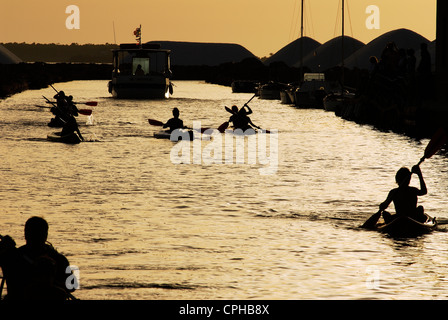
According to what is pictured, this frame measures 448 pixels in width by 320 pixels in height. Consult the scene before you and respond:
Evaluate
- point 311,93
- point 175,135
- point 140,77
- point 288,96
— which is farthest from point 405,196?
point 288,96

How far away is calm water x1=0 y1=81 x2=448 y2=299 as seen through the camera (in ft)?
38.0

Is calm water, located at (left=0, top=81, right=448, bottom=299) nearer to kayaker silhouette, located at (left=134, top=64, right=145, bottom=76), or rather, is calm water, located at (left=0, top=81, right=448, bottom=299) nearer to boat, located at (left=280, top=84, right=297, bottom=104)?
kayaker silhouette, located at (left=134, top=64, right=145, bottom=76)

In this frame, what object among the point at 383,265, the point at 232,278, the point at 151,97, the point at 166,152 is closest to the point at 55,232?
the point at 232,278

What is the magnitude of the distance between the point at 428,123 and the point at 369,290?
27.1 meters

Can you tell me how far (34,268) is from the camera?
783 cm

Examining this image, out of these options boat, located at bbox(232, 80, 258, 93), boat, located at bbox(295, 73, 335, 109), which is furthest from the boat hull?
boat, located at bbox(232, 80, 258, 93)

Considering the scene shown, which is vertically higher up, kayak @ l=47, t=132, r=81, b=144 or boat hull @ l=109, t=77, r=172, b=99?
boat hull @ l=109, t=77, r=172, b=99

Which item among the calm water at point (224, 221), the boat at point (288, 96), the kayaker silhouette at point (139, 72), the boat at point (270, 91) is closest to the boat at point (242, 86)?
the boat at point (270, 91)

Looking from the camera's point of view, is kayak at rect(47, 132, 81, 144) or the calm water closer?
the calm water

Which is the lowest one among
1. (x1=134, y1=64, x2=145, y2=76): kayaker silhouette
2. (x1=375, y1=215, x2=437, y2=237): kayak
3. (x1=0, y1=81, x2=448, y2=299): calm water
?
(x1=0, y1=81, x2=448, y2=299): calm water

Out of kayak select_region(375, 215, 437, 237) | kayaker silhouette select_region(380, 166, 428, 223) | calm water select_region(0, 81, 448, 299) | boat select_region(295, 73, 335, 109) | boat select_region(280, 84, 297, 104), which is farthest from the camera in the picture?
boat select_region(280, 84, 297, 104)

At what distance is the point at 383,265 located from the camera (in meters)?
12.7

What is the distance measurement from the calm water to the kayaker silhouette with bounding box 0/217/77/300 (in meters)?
2.41
